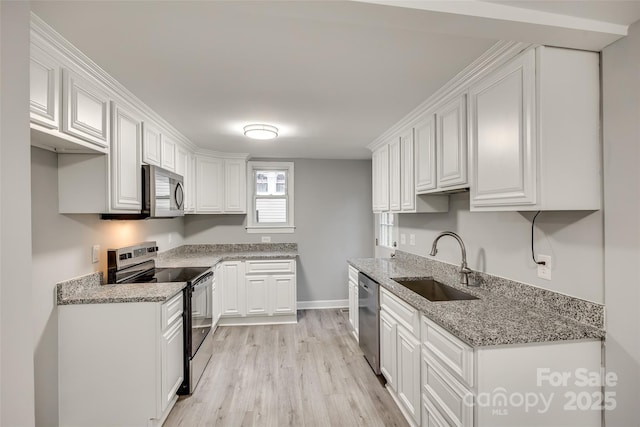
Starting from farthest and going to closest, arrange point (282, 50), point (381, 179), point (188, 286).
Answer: point (381, 179), point (188, 286), point (282, 50)

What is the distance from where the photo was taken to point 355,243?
4863 millimetres

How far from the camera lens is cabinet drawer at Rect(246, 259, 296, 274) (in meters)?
4.02

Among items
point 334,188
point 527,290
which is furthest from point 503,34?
point 334,188

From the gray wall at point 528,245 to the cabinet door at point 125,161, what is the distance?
2561mm

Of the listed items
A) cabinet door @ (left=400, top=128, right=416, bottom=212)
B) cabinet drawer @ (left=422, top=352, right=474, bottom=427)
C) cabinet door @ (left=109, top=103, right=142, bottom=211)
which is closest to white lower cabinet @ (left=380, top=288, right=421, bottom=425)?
cabinet drawer @ (left=422, top=352, right=474, bottom=427)

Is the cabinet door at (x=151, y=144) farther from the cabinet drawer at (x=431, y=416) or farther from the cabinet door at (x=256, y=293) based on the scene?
the cabinet drawer at (x=431, y=416)

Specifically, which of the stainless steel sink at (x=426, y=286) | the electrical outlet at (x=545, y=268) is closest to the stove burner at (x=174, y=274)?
the stainless steel sink at (x=426, y=286)

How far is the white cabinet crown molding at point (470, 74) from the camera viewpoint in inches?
60.6

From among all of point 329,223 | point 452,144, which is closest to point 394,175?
point 452,144

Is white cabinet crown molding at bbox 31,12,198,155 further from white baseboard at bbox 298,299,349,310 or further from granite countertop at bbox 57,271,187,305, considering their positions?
white baseboard at bbox 298,299,349,310

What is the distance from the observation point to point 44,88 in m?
1.49

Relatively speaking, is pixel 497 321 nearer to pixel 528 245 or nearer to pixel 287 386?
pixel 528 245

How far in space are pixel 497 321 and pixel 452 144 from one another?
3.83 feet

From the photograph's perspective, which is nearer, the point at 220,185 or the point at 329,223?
the point at 220,185
